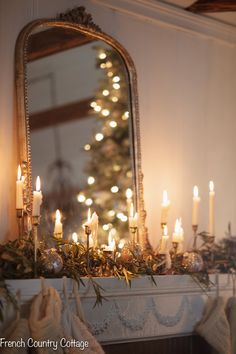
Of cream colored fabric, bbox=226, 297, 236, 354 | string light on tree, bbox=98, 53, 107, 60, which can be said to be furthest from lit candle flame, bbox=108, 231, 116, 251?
string light on tree, bbox=98, 53, 107, 60

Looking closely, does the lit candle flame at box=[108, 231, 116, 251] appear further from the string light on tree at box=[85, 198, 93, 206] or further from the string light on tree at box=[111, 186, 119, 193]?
the string light on tree at box=[111, 186, 119, 193]

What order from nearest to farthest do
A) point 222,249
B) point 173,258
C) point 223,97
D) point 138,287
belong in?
point 138,287
point 173,258
point 222,249
point 223,97

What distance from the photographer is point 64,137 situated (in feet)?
11.4

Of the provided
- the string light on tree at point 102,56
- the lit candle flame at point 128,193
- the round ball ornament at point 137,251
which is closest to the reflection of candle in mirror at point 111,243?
the round ball ornament at point 137,251

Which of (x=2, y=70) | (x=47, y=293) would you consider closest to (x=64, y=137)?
(x=2, y=70)

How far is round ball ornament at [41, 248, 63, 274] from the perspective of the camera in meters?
2.93

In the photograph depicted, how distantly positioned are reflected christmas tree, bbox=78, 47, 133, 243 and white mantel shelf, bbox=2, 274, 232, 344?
1.25 ft

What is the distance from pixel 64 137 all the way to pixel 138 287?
84 cm

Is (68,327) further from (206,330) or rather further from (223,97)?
(223,97)

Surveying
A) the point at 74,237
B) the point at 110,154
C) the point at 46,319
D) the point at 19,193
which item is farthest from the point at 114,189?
the point at 46,319

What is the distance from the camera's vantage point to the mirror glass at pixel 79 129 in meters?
3.38

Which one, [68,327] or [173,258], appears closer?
[68,327]

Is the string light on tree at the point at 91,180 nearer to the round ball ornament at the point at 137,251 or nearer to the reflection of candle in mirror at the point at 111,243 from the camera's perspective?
the reflection of candle in mirror at the point at 111,243

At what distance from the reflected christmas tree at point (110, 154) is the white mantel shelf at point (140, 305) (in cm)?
38
